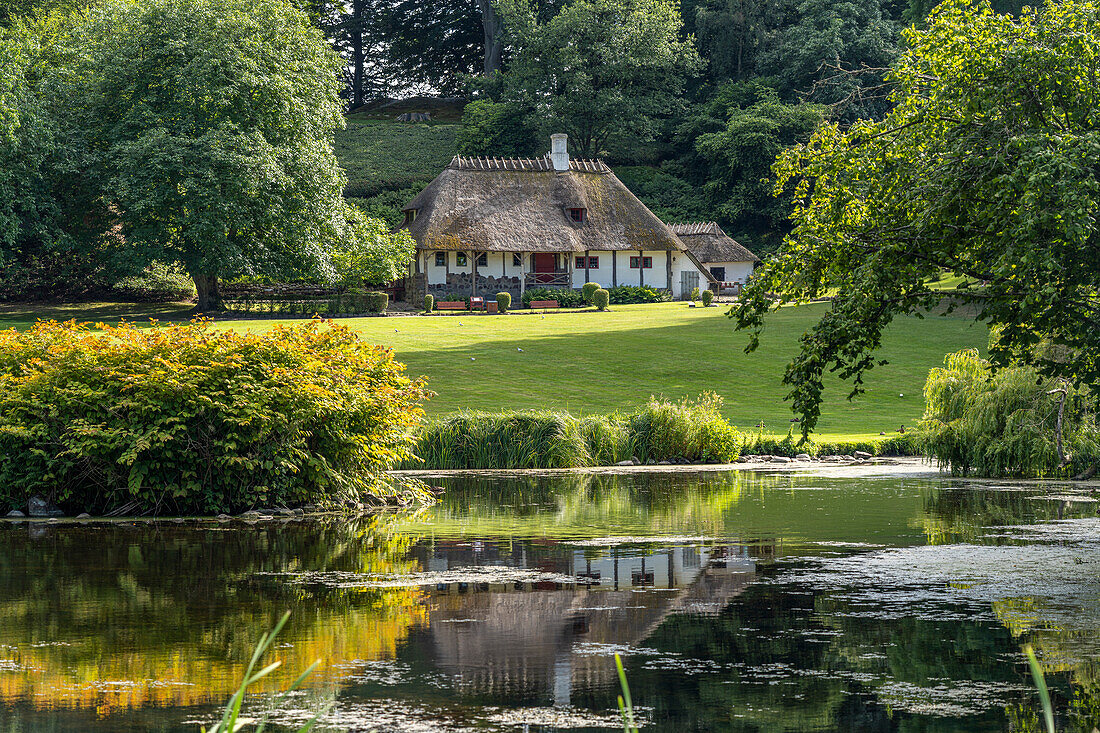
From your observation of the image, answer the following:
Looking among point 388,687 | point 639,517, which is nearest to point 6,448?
point 639,517

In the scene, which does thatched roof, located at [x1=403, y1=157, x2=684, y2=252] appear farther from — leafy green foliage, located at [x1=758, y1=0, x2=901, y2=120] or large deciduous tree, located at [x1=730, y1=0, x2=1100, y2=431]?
large deciduous tree, located at [x1=730, y1=0, x2=1100, y2=431]

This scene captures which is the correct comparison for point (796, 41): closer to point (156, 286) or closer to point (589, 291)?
point (589, 291)

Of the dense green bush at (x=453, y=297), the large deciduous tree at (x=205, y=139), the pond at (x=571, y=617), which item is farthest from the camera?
the dense green bush at (x=453, y=297)

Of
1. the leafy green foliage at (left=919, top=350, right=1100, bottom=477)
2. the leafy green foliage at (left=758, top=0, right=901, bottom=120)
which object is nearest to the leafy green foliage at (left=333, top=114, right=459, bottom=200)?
the leafy green foliage at (left=758, top=0, right=901, bottom=120)

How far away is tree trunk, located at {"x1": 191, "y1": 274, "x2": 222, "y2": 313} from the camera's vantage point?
166ft

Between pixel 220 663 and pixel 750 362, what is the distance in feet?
103

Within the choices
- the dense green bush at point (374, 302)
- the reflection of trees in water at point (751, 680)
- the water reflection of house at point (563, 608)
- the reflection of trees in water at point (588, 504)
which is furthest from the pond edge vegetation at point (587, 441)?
the dense green bush at point (374, 302)

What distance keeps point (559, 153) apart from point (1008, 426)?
2103 inches

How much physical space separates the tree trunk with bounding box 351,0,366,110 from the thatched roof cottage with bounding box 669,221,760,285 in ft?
127

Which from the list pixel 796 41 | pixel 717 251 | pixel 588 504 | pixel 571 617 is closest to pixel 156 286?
pixel 717 251

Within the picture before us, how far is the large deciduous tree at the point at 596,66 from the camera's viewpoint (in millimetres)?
80562

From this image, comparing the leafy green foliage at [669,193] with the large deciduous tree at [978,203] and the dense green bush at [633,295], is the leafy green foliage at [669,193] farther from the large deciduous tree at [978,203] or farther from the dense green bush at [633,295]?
the large deciduous tree at [978,203]

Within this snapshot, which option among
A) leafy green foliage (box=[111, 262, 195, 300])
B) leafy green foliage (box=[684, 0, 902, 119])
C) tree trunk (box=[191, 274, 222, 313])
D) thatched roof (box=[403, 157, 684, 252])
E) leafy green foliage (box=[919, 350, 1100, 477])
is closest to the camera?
leafy green foliage (box=[919, 350, 1100, 477])

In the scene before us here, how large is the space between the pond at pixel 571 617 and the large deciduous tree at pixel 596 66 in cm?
6601
